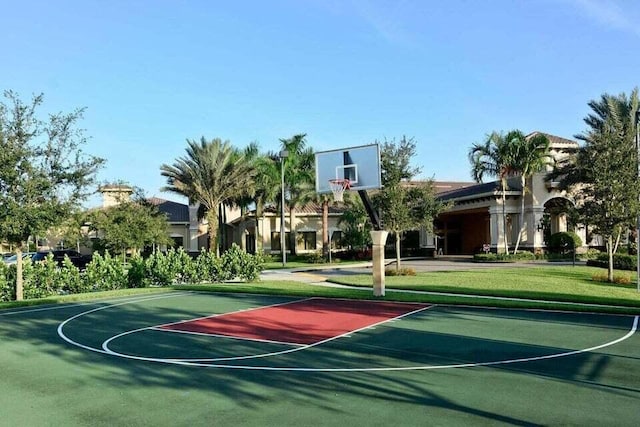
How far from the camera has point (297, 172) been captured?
44.9m

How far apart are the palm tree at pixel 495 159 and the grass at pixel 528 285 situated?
39.6 feet

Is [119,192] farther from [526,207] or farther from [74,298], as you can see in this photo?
[526,207]

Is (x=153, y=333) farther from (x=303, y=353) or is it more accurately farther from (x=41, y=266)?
(x=41, y=266)

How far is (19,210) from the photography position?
62.9 ft

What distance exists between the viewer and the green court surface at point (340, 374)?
6766 millimetres

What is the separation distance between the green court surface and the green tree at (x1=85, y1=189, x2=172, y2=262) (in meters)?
20.0

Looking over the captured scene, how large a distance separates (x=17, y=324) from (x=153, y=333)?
4.66 metres

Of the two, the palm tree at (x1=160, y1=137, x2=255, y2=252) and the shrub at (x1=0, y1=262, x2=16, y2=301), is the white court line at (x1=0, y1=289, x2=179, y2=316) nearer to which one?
the shrub at (x1=0, y1=262, x2=16, y2=301)

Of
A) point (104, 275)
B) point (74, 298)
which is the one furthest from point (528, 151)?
point (74, 298)

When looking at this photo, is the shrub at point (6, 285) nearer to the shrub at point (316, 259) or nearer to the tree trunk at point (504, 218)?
the shrub at point (316, 259)

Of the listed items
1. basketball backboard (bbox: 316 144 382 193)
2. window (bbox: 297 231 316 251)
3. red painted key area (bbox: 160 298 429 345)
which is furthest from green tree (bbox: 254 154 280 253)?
red painted key area (bbox: 160 298 429 345)

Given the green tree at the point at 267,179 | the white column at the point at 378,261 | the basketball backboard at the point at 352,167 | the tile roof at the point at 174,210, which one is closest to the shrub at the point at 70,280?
the basketball backboard at the point at 352,167

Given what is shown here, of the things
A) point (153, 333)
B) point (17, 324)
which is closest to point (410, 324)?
point (153, 333)

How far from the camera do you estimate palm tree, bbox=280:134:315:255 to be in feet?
145
